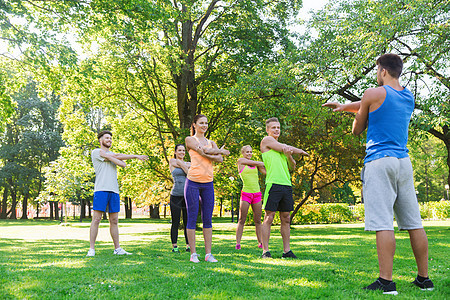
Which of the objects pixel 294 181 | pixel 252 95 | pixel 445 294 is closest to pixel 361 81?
pixel 252 95

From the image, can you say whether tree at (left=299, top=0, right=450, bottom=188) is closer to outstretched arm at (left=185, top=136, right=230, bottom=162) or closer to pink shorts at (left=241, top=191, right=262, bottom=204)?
pink shorts at (left=241, top=191, right=262, bottom=204)

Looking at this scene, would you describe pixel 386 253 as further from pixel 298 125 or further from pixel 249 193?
pixel 298 125

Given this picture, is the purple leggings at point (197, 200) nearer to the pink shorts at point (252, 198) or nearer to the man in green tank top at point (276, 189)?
the man in green tank top at point (276, 189)

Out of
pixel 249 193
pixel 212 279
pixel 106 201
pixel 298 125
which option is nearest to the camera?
pixel 212 279

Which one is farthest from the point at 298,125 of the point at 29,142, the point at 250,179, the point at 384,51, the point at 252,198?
the point at 29,142

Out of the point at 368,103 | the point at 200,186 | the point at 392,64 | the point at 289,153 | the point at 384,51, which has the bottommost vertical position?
the point at 200,186

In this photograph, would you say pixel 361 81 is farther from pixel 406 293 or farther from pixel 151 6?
pixel 406 293

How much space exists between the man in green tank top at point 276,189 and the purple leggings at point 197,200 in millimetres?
965

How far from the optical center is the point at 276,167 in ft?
20.2

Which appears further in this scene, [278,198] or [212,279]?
[278,198]

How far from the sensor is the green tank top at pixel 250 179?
24.7 feet

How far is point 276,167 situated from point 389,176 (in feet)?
8.48

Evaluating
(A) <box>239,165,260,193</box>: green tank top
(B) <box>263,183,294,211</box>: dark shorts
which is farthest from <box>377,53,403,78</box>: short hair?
(A) <box>239,165,260,193</box>: green tank top

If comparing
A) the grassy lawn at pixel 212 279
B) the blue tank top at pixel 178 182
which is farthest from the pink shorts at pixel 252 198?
the grassy lawn at pixel 212 279
